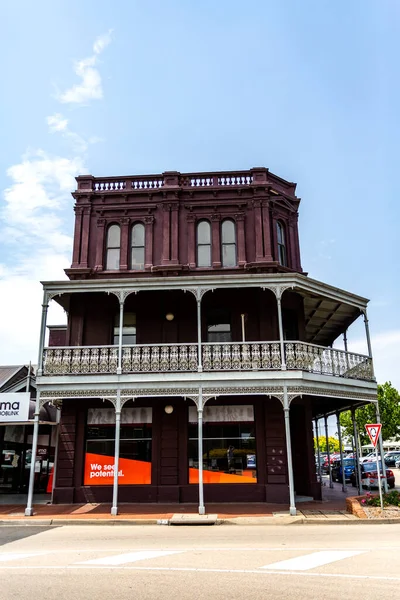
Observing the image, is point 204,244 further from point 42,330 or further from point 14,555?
point 14,555

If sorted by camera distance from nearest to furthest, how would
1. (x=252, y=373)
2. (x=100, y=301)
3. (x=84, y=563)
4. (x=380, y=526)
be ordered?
(x=84, y=563) < (x=380, y=526) < (x=252, y=373) < (x=100, y=301)

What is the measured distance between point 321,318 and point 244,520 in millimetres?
9284

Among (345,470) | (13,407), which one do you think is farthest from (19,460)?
(345,470)

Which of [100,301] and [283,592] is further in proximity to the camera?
[100,301]

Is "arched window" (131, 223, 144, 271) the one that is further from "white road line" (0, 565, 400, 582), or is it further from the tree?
the tree

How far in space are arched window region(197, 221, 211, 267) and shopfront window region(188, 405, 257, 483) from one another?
5.41 metres

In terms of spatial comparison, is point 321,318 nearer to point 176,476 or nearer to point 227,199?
point 227,199

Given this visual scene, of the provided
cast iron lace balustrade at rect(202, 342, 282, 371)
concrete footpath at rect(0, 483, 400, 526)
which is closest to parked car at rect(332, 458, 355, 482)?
concrete footpath at rect(0, 483, 400, 526)

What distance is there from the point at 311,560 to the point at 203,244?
42.2ft

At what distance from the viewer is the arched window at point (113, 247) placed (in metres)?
19.1

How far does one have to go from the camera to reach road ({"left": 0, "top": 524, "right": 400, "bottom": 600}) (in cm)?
604

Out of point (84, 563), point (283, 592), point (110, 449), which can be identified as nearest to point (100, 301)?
point (110, 449)

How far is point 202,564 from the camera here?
764cm

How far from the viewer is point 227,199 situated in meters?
19.2
